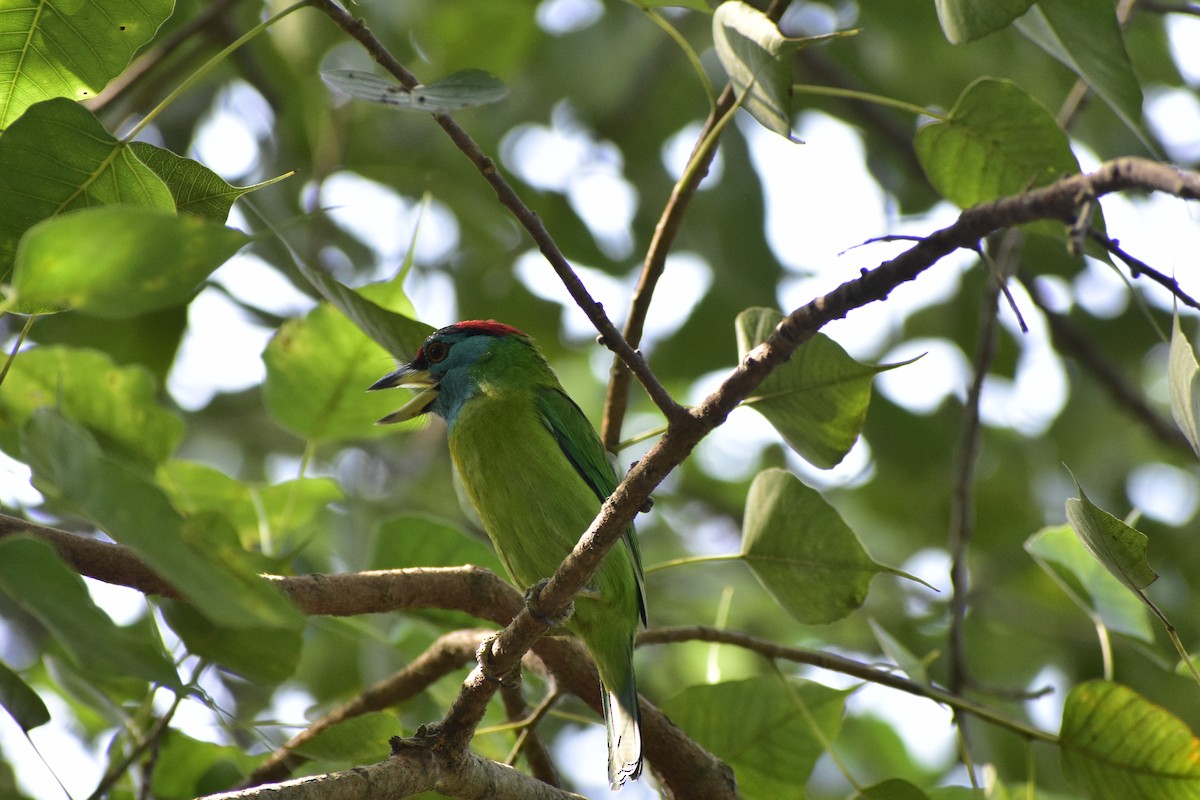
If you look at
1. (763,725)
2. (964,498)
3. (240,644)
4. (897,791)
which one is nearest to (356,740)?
(240,644)

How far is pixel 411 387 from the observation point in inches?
143

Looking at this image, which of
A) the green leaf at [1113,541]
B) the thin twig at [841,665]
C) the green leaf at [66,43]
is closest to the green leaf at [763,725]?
the thin twig at [841,665]

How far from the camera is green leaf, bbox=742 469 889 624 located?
2539 millimetres

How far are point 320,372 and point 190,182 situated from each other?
126 cm

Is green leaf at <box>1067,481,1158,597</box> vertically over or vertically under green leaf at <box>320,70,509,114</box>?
under

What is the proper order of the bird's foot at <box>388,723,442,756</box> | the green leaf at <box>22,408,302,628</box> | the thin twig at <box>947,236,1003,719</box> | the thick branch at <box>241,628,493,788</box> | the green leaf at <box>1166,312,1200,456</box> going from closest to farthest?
1. the green leaf at <box>22,408,302,628</box>
2. the green leaf at <box>1166,312,1200,456</box>
3. the bird's foot at <box>388,723,442,756</box>
4. the thick branch at <box>241,628,493,788</box>
5. the thin twig at <box>947,236,1003,719</box>

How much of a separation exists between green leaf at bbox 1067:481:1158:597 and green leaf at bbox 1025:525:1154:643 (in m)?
0.94

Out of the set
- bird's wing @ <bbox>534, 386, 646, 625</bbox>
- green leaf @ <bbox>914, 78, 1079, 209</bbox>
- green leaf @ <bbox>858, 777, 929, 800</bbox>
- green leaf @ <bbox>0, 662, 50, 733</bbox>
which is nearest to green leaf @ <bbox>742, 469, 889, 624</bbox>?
green leaf @ <bbox>858, 777, 929, 800</bbox>

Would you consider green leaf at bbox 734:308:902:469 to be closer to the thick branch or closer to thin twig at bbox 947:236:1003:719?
the thick branch

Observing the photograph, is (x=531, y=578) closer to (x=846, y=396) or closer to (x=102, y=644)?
(x=846, y=396)

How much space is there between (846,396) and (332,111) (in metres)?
3.87

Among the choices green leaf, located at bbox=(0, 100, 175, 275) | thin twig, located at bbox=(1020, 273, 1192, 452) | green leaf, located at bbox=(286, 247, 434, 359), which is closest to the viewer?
green leaf, located at bbox=(0, 100, 175, 275)

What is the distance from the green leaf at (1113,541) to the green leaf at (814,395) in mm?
436

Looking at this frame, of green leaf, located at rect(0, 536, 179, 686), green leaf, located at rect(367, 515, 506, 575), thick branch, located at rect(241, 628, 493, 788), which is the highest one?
green leaf, located at rect(367, 515, 506, 575)
